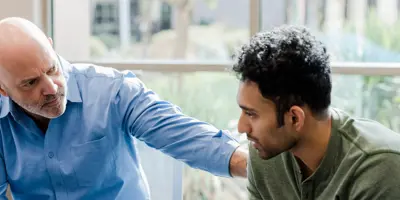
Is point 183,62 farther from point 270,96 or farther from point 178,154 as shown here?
point 270,96

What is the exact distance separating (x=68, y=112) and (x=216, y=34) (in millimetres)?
961

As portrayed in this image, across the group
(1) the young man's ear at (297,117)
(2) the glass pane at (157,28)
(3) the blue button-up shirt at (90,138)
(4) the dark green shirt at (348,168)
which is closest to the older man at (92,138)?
(3) the blue button-up shirt at (90,138)

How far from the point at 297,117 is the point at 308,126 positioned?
4 cm

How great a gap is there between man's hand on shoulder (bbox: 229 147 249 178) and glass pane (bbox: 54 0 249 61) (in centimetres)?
89

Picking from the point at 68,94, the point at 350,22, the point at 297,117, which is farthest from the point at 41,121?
the point at 350,22

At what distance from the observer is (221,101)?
2.64 m

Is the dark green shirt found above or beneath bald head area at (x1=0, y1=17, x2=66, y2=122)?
beneath

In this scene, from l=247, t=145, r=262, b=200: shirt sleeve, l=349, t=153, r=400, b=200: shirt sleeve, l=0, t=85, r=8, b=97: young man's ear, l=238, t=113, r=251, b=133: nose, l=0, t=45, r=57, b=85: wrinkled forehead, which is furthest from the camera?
l=0, t=85, r=8, b=97: young man's ear

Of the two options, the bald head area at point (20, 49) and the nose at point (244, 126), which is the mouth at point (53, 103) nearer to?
the bald head area at point (20, 49)

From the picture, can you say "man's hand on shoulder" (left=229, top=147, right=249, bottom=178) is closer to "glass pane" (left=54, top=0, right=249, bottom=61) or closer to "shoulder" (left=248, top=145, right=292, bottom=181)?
"shoulder" (left=248, top=145, right=292, bottom=181)

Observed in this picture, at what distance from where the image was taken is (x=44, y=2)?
2709mm

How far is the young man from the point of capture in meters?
1.34

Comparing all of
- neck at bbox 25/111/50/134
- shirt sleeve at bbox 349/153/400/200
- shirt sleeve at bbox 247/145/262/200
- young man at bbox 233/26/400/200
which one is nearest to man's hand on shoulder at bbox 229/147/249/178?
shirt sleeve at bbox 247/145/262/200

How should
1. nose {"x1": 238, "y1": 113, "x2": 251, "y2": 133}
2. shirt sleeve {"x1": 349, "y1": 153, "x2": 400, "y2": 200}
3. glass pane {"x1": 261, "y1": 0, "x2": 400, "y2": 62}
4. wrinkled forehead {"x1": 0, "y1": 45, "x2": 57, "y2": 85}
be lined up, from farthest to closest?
1. glass pane {"x1": 261, "y1": 0, "x2": 400, "y2": 62}
2. wrinkled forehead {"x1": 0, "y1": 45, "x2": 57, "y2": 85}
3. nose {"x1": 238, "y1": 113, "x2": 251, "y2": 133}
4. shirt sleeve {"x1": 349, "y1": 153, "x2": 400, "y2": 200}
